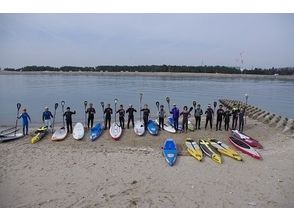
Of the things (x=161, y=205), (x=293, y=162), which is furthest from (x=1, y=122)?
(x=293, y=162)

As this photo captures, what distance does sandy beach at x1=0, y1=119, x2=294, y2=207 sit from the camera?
25.3 feet

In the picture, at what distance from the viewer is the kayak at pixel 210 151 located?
10736 mm

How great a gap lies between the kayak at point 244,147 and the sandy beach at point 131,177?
27 cm

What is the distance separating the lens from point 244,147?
39.3 feet

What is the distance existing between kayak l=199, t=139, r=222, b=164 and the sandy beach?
29 cm

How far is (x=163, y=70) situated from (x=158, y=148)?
124265 millimetres

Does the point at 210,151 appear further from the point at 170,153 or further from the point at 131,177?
the point at 131,177

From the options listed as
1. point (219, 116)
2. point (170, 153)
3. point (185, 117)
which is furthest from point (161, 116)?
point (170, 153)

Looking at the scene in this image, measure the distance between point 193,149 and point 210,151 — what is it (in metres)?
0.69

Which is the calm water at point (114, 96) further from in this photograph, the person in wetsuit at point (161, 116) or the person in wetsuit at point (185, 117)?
the person in wetsuit at point (185, 117)

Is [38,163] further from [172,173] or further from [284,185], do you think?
[284,185]

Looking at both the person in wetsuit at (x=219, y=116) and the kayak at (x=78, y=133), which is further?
the person in wetsuit at (x=219, y=116)

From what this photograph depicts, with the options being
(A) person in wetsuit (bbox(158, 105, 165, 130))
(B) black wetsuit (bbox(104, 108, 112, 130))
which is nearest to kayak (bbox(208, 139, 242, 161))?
(A) person in wetsuit (bbox(158, 105, 165, 130))

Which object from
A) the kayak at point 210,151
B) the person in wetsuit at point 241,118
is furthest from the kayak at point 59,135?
the person in wetsuit at point 241,118
